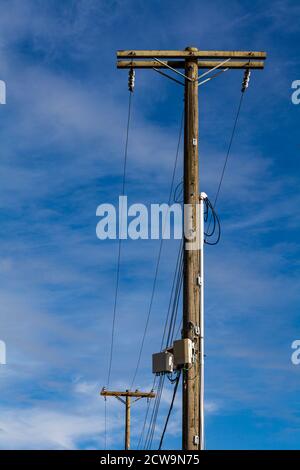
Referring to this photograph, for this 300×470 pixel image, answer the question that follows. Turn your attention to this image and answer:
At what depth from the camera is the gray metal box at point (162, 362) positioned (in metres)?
15.8

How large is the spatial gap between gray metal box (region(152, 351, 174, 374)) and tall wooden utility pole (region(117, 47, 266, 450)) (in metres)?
0.38

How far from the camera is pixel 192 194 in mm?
16125

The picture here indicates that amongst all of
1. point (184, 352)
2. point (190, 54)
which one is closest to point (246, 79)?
point (190, 54)

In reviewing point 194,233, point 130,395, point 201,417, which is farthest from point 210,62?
point 130,395

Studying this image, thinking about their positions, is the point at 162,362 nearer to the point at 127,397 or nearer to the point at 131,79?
the point at 131,79

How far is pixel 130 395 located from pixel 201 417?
30.9m

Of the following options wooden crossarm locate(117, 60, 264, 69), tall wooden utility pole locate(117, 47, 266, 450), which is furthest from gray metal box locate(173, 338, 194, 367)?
wooden crossarm locate(117, 60, 264, 69)

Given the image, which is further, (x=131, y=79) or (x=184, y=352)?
(x=131, y=79)

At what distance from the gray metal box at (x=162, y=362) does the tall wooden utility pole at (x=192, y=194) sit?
38 cm

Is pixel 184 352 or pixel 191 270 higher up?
pixel 191 270

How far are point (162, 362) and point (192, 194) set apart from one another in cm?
311

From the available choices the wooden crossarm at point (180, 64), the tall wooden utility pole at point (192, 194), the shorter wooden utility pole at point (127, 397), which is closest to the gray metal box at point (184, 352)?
the tall wooden utility pole at point (192, 194)

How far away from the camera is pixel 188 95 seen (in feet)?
55.3
